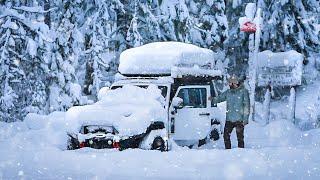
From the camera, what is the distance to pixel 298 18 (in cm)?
2358

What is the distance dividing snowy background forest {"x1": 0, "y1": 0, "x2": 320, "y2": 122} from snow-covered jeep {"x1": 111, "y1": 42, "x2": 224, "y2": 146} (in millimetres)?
4428

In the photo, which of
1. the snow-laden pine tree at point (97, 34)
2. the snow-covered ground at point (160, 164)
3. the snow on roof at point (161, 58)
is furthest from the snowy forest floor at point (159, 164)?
the snow-laden pine tree at point (97, 34)

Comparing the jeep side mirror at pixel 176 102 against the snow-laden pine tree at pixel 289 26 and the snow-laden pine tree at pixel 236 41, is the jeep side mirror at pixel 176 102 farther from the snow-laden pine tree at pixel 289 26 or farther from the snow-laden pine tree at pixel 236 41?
the snow-laden pine tree at pixel 236 41

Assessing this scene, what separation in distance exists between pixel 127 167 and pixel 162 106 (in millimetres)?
3027

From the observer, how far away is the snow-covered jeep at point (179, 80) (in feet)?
37.2

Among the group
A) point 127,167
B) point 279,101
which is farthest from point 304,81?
point 127,167

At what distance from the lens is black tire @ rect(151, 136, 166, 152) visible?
33.6ft

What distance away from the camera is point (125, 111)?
10.1m

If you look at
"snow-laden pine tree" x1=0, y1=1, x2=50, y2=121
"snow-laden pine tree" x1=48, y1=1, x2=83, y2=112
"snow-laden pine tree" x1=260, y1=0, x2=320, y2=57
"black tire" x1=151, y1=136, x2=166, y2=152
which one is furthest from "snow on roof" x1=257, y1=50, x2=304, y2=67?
"black tire" x1=151, y1=136, x2=166, y2=152

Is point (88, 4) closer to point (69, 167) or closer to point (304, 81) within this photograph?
point (304, 81)

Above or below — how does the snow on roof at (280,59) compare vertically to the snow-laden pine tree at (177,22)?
below

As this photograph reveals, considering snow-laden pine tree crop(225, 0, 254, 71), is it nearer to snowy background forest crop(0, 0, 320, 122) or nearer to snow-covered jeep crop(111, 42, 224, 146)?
Result: snowy background forest crop(0, 0, 320, 122)

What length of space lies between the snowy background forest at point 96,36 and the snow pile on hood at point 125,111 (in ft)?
16.8

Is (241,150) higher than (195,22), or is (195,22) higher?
(195,22)
